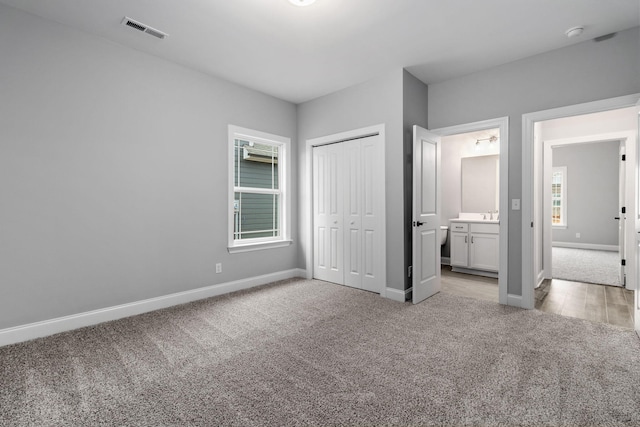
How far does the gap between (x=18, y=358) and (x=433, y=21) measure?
4.14 m

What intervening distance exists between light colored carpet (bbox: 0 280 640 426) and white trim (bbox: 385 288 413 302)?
0.50 m

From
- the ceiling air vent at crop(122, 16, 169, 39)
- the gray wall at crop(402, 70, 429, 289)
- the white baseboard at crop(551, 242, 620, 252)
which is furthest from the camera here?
the white baseboard at crop(551, 242, 620, 252)

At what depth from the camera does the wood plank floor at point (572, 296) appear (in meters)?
3.05

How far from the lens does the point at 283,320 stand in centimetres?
290

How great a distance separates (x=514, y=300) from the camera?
10.8 feet

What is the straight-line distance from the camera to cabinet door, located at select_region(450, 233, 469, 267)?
4973 mm

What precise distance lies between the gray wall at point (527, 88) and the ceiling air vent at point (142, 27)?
3.13 meters

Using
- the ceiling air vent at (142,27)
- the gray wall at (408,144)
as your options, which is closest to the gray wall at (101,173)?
the gray wall at (408,144)

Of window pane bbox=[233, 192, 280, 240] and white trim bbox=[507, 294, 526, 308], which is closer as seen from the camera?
white trim bbox=[507, 294, 526, 308]

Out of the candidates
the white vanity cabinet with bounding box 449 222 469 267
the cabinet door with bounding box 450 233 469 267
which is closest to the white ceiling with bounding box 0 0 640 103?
the white vanity cabinet with bounding box 449 222 469 267

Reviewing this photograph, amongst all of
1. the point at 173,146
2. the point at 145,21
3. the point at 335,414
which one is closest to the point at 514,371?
the point at 335,414

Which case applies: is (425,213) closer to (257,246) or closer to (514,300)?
(514,300)

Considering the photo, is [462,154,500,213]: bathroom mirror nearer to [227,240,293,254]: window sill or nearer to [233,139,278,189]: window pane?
[227,240,293,254]: window sill

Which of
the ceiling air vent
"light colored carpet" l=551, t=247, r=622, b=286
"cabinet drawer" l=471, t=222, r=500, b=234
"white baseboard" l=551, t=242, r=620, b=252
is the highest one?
the ceiling air vent
